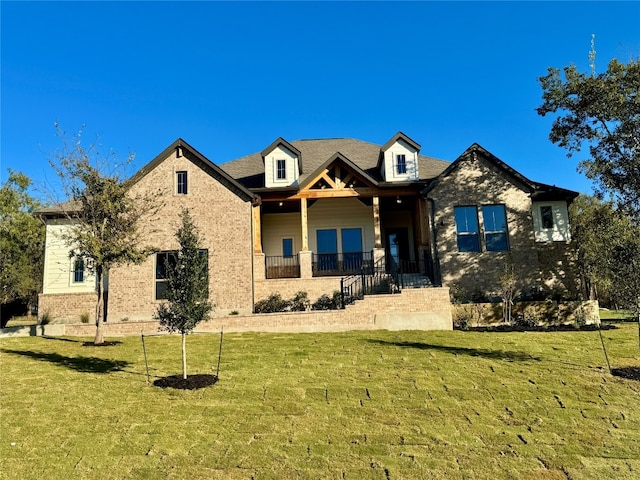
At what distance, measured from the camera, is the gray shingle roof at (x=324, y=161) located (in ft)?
75.6

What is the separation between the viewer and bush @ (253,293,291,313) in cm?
1830

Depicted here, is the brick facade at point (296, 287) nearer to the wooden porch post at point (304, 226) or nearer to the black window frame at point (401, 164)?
the wooden porch post at point (304, 226)

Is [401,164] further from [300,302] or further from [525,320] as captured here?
[525,320]

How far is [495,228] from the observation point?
19.8 m

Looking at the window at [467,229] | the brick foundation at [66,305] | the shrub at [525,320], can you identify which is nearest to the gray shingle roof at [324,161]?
the window at [467,229]

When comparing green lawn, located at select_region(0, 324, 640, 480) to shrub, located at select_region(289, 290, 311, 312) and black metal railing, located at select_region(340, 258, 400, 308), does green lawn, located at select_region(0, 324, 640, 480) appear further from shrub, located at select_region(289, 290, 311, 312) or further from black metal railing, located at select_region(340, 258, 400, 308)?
shrub, located at select_region(289, 290, 311, 312)

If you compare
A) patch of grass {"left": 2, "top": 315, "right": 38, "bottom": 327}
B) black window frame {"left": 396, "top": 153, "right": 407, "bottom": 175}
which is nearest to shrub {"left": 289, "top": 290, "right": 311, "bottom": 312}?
black window frame {"left": 396, "top": 153, "right": 407, "bottom": 175}

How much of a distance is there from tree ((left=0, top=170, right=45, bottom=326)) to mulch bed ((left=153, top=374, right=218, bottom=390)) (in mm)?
32152

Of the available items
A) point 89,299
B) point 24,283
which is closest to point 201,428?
point 89,299

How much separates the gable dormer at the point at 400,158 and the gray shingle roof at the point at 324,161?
0.99 m

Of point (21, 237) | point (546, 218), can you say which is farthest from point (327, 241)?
point (21, 237)

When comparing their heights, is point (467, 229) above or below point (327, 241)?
below

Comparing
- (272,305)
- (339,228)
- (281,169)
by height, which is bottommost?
(272,305)

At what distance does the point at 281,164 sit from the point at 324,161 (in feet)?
12.6
